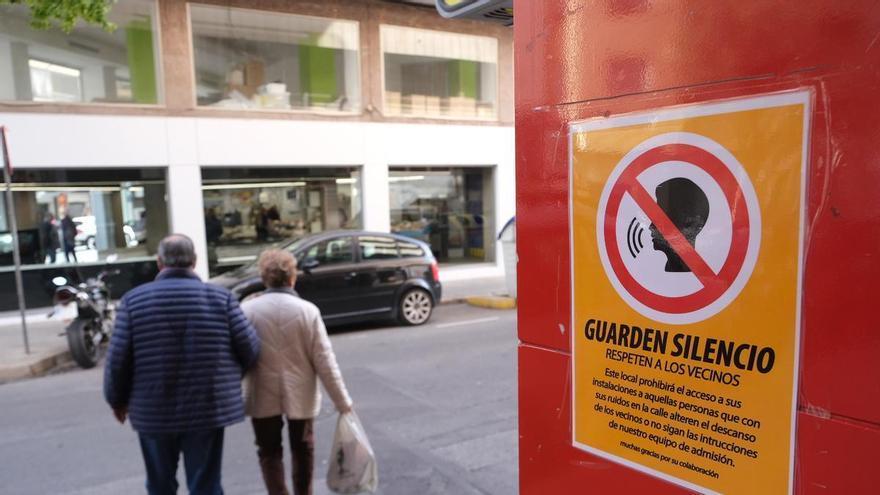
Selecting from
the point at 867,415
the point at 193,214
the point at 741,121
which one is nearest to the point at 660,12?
the point at 741,121

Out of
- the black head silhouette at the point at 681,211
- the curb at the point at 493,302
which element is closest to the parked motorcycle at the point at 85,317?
the curb at the point at 493,302

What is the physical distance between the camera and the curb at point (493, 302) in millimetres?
11567

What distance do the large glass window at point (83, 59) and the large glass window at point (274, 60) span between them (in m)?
1.02

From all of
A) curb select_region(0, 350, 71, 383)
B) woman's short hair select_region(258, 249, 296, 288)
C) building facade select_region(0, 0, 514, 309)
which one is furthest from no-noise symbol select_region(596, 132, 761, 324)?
building facade select_region(0, 0, 514, 309)

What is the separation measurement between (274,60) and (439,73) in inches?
171

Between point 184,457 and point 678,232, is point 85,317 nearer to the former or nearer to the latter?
point 184,457

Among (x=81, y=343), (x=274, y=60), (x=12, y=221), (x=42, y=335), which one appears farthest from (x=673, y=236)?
(x=274, y=60)

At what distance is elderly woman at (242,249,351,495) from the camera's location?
3.38 meters

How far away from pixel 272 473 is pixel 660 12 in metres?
3.24

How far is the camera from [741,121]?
117 cm

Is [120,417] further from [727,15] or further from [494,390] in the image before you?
[494,390]

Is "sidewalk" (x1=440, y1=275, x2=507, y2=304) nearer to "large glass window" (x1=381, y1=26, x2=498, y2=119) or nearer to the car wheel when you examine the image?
the car wheel

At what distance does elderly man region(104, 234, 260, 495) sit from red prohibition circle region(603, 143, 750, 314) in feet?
7.65

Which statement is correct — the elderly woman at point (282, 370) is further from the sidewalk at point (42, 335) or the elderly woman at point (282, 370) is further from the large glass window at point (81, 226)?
the large glass window at point (81, 226)
